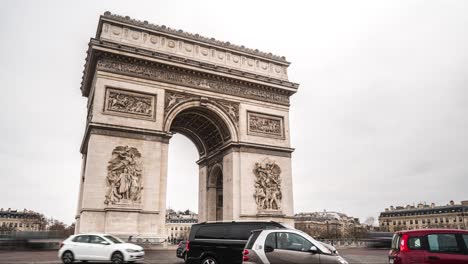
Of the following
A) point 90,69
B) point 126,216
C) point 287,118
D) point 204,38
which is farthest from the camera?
point 287,118

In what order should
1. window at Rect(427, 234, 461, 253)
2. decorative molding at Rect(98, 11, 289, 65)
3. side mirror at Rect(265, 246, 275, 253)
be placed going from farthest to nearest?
1. decorative molding at Rect(98, 11, 289, 65)
2. window at Rect(427, 234, 461, 253)
3. side mirror at Rect(265, 246, 275, 253)

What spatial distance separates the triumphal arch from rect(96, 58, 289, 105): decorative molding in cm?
7

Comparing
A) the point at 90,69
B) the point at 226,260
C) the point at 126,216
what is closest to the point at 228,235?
the point at 226,260

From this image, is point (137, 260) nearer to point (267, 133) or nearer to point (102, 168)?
point (102, 168)

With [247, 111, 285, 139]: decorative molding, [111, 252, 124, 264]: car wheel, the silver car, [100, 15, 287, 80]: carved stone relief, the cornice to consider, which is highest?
[100, 15, 287, 80]: carved stone relief

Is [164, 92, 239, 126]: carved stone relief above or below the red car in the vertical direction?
above

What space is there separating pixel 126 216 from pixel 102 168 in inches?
122

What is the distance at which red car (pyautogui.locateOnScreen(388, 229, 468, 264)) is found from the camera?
916 centimetres

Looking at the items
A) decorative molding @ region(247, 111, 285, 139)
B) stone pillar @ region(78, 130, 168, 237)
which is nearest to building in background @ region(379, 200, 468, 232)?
decorative molding @ region(247, 111, 285, 139)

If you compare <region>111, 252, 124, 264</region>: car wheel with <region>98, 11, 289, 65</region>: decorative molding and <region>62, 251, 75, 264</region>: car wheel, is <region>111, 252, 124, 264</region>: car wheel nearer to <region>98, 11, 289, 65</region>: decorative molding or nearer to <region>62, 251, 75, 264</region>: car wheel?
<region>62, 251, 75, 264</region>: car wheel

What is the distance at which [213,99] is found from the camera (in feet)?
87.5

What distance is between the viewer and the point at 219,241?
1189 cm

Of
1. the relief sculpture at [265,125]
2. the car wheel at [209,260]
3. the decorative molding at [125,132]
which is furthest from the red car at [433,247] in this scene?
the relief sculpture at [265,125]

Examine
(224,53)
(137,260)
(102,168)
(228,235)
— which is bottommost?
(137,260)
